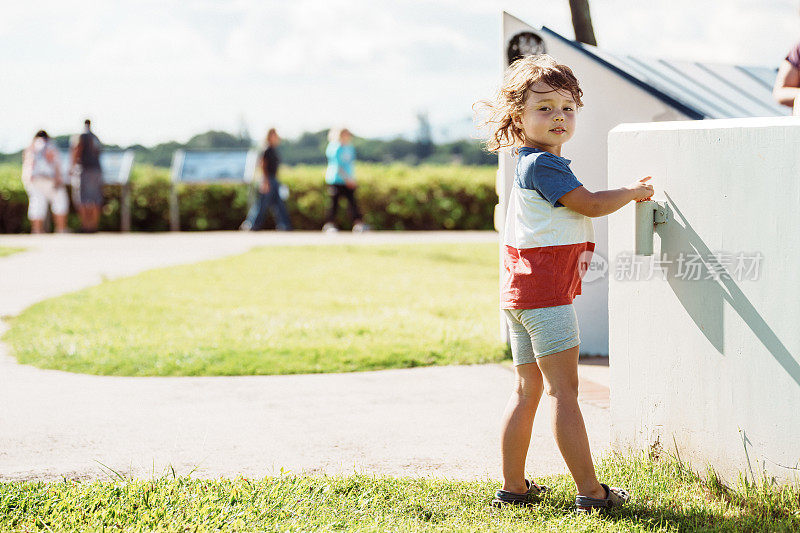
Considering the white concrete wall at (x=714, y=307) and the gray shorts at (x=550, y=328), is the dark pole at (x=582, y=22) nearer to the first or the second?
the white concrete wall at (x=714, y=307)

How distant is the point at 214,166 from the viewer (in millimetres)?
17797

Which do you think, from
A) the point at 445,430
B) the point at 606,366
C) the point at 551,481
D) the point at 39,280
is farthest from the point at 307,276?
the point at 551,481

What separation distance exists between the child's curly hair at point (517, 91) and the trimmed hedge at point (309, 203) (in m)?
13.9

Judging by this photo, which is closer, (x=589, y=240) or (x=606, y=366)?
(x=589, y=240)

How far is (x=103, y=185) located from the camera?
1723 cm

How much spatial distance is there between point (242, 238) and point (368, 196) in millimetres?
3419

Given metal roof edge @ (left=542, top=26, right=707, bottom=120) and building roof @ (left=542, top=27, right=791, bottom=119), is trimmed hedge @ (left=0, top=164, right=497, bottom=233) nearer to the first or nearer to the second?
building roof @ (left=542, top=27, right=791, bottom=119)

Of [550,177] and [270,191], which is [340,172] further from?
[550,177]

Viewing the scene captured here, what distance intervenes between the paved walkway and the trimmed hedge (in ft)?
37.4

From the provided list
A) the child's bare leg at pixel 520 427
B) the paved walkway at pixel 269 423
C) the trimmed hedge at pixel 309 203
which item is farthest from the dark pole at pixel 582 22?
the trimmed hedge at pixel 309 203

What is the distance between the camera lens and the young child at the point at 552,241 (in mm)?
3158

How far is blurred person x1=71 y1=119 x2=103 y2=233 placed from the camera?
15930 mm

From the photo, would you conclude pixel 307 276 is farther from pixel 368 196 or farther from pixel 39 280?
pixel 368 196

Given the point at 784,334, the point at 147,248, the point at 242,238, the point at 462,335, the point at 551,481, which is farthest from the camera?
the point at 242,238
